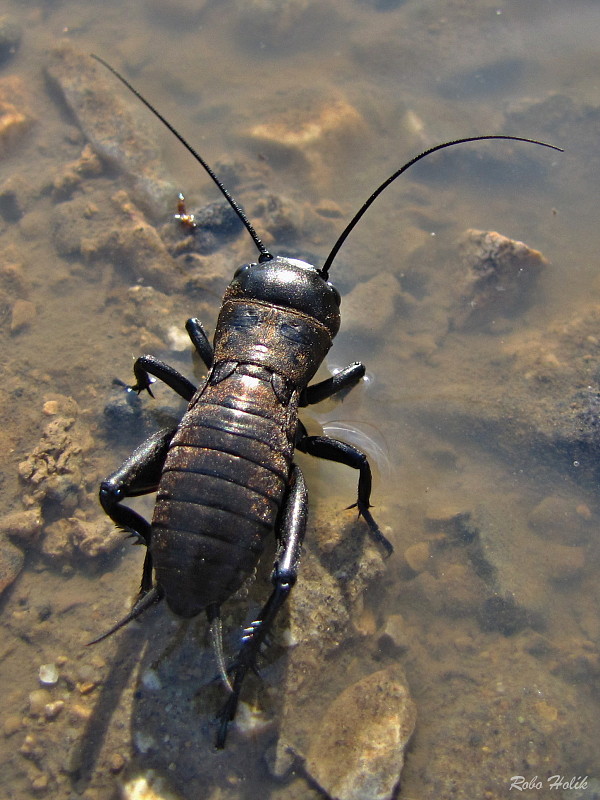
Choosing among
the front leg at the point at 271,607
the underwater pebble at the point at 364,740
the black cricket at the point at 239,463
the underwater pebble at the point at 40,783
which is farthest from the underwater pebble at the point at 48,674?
the underwater pebble at the point at 364,740

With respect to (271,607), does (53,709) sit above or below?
below

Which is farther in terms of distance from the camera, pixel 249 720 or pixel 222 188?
pixel 222 188

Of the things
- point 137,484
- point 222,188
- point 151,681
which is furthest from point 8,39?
point 151,681

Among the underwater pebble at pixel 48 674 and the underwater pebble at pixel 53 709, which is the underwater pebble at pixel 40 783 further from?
the underwater pebble at pixel 48 674

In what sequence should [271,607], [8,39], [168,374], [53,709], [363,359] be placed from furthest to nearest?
1. [8,39]
2. [363,359]
3. [168,374]
4. [53,709]
5. [271,607]

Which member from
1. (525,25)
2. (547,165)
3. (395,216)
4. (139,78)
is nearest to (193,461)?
(395,216)

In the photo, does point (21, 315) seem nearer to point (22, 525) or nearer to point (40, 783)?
point (22, 525)
